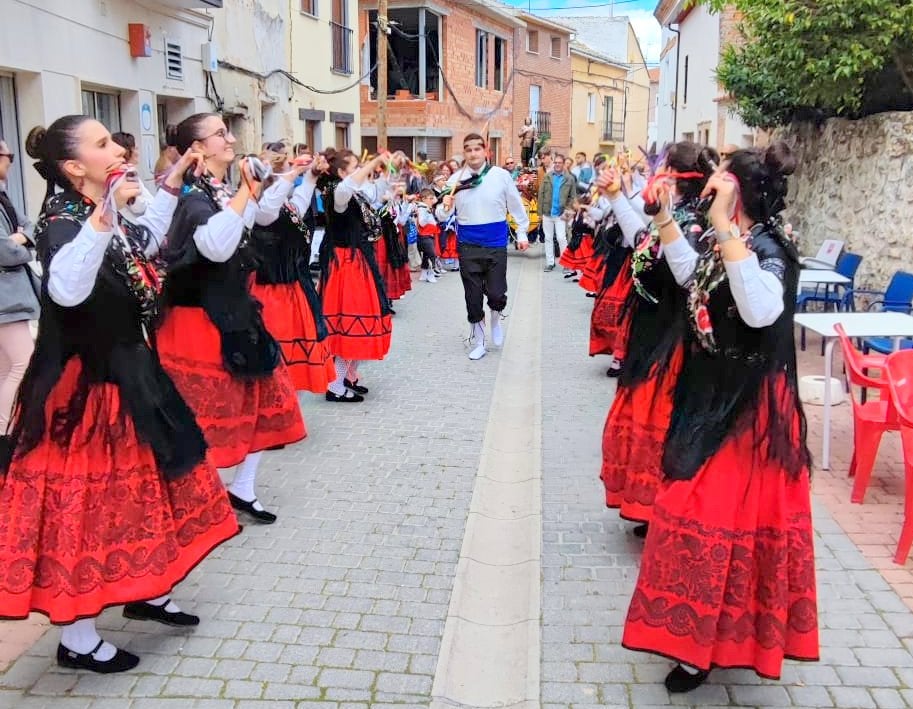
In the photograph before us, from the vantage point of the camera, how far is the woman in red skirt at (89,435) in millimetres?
2859

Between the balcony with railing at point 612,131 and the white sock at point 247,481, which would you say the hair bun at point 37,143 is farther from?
the balcony with railing at point 612,131

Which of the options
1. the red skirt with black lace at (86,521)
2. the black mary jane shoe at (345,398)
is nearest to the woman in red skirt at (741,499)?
the red skirt with black lace at (86,521)

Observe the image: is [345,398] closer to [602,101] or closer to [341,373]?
[341,373]

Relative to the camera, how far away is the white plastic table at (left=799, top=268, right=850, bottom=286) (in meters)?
8.43

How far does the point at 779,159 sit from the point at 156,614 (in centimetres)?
282

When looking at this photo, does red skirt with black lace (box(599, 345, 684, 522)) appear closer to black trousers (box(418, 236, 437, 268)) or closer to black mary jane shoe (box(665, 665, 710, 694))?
black mary jane shoe (box(665, 665, 710, 694))

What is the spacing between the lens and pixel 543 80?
3666 centimetres

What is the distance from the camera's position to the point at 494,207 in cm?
853

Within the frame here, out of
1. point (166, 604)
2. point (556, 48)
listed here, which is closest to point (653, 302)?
point (166, 604)

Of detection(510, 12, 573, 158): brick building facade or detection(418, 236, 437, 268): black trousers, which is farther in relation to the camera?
detection(510, 12, 573, 158): brick building facade

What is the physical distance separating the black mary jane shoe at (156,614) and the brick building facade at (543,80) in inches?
1271

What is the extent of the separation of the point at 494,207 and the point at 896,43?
4.36 m

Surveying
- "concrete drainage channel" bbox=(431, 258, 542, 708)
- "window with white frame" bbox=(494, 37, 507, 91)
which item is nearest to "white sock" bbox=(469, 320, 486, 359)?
"concrete drainage channel" bbox=(431, 258, 542, 708)

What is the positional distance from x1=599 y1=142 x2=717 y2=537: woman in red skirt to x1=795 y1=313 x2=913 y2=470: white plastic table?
166 cm
